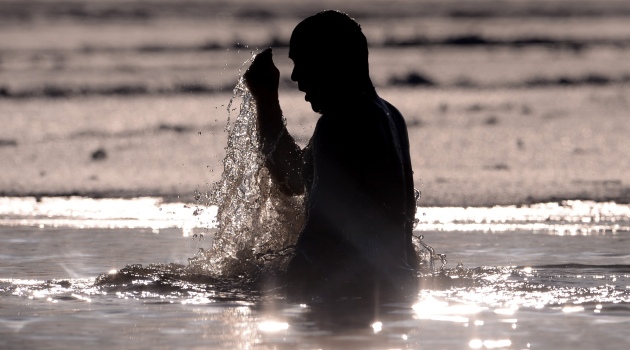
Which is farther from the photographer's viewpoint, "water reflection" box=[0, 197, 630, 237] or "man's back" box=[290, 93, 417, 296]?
"water reflection" box=[0, 197, 630, 237]

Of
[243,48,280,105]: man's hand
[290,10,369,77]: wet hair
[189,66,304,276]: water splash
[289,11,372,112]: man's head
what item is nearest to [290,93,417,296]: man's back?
[289,11,372,112]: man's head

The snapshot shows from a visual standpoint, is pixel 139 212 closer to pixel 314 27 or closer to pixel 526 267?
pixel 526 267

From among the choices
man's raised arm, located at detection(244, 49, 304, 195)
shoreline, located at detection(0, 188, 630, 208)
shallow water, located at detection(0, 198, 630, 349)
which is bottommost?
shallow water, located at detection(0, 198, 630, 349)

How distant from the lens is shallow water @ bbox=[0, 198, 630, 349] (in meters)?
6.95

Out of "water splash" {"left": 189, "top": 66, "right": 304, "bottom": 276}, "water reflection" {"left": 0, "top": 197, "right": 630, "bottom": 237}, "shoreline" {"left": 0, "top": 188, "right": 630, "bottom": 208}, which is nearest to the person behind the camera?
"water splash" {"left": 189, "top": 66, "right": 304, "bottom": 276}

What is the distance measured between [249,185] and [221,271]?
679 millimetres

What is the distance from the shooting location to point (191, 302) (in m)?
8.35

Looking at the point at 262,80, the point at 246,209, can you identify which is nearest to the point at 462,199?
the point at 246,209

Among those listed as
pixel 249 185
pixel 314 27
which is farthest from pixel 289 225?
pixel 314 27

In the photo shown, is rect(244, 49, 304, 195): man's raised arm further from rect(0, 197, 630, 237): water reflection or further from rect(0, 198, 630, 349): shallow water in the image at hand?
rect(0, 197, 630, 237): water reflection

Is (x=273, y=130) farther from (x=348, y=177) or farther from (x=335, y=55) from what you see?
(x=348, y=177)

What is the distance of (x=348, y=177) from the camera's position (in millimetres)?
8414

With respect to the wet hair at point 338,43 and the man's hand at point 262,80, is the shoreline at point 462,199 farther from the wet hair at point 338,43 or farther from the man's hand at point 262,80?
the wet hair at point 338,43

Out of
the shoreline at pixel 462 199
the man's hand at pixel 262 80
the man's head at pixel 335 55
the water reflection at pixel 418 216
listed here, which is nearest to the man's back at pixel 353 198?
the man's head at pixel 335 55
